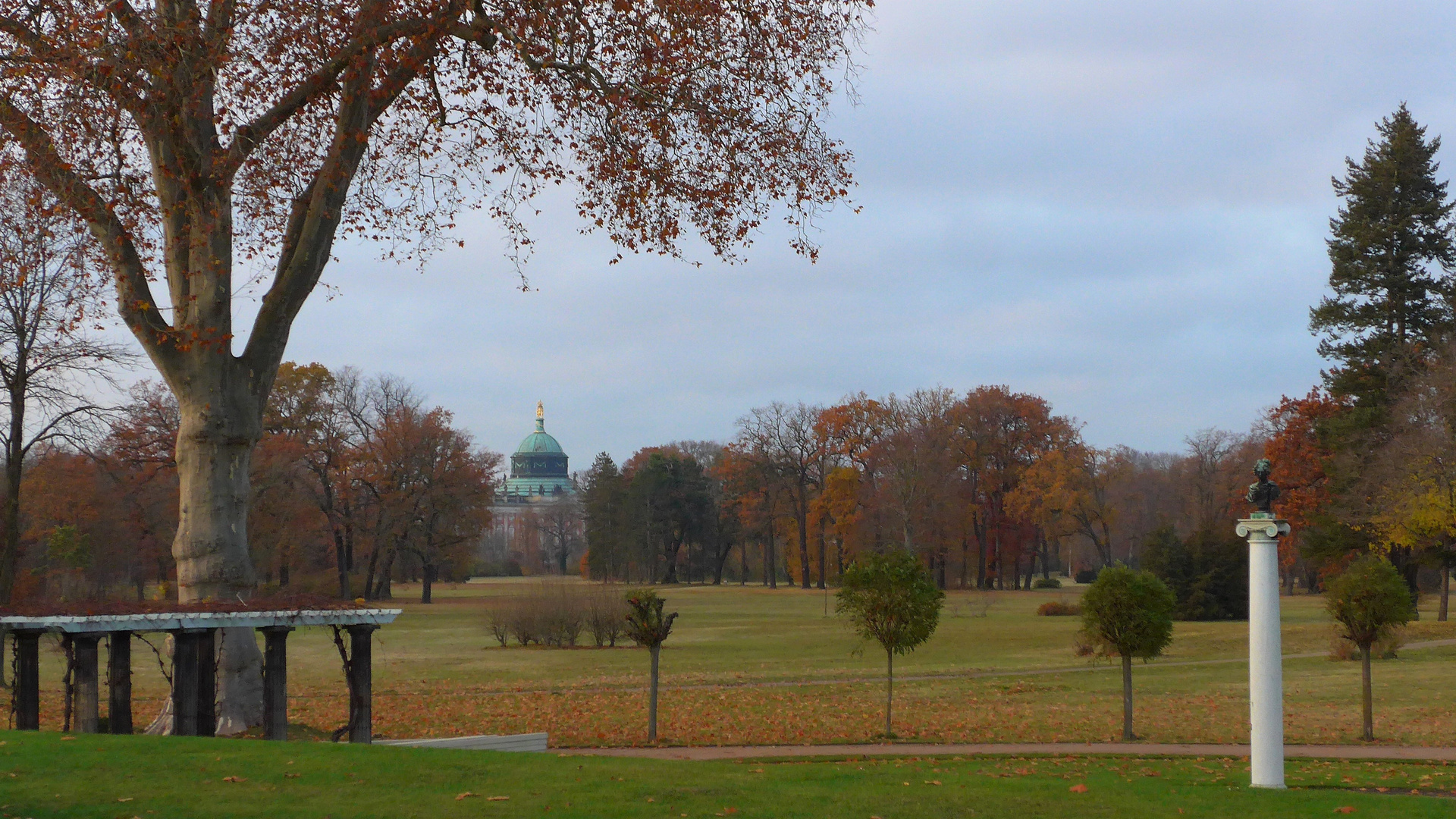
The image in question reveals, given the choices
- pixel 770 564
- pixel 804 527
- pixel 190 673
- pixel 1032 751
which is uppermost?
pixel 190 673

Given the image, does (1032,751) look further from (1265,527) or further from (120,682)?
(120,682)

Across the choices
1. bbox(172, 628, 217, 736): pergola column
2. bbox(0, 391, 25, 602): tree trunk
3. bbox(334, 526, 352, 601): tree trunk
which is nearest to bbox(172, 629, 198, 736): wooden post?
bbox(172, 628, 217, 736): pergola column

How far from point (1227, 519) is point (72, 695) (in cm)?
6161

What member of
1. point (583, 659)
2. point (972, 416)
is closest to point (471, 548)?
point (972, 416)

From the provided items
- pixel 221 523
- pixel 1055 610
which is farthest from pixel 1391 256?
pixel 221 523

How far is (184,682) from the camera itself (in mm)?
10172

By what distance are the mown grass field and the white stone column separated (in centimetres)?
603

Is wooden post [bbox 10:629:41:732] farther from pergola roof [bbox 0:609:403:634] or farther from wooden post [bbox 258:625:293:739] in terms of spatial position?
wooden post [bbox 258:625:293:739]

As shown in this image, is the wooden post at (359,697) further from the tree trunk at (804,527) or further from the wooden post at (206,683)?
the tree trunk at (804,527)

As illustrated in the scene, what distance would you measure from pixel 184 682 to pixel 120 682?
0.58 metres

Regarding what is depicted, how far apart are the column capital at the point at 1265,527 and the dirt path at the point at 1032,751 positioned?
4.97m

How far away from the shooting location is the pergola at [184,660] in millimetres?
9539

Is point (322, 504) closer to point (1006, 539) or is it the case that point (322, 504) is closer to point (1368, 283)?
point (1006, 539)

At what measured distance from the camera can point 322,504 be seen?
200 ft
